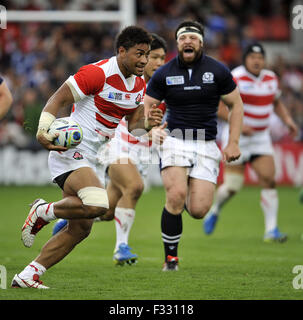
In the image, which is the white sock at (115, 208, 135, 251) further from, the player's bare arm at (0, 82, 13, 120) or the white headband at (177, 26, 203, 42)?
the white headband at (177, 26, 203, 42)

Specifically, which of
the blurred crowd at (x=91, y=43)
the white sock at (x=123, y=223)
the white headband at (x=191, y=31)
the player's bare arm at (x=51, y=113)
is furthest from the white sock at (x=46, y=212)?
the blurred crowd at (x=91, y=43)

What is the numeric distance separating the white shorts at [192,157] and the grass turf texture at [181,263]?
3.30ft

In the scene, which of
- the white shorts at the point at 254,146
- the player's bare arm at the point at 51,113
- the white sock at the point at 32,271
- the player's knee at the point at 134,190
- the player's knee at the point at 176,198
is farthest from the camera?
the white shorts at the point at 254,146

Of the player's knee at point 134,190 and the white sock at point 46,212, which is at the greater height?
the player's knee at point 134,190

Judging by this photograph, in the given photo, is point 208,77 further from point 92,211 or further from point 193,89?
point 92,211

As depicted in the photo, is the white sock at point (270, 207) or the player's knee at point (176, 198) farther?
the white sock at point (270, 207)

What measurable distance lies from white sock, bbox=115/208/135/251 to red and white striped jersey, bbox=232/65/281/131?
10.6 ft

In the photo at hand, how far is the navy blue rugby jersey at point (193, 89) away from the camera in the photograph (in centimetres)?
754

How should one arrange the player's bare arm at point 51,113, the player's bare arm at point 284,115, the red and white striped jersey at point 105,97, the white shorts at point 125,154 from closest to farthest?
the player's bare arm at point 51,113 < the red and white striped jersey at point 105,97 < the white shorts at point 125,154 < the player's bare arm at point 284,115

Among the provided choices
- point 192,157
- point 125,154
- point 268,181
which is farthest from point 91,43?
point 192,157

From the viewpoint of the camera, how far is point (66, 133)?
596cm

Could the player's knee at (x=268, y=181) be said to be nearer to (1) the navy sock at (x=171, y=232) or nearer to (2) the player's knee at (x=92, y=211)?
(1) the navy sock at (x=171, y=232)
